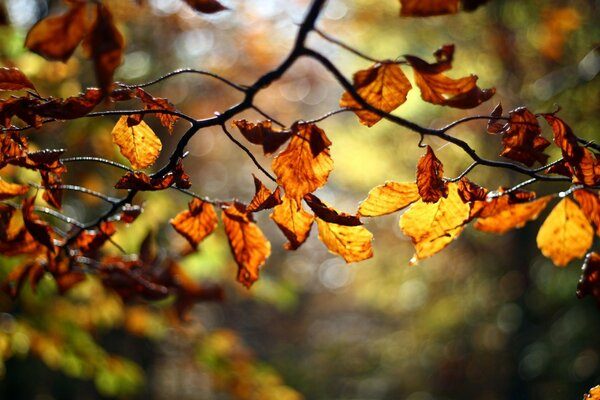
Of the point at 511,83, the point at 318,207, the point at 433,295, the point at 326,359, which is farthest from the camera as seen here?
the point at 326,359

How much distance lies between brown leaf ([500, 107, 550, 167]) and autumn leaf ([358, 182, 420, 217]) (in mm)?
117

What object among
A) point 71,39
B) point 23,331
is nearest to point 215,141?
point 23,331

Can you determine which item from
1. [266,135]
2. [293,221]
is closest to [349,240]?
[293,221]

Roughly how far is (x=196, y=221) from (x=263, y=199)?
0.19 meters

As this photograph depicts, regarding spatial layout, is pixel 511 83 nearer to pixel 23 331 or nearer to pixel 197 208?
pixel 23 331

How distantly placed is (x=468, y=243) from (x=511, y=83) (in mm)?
1308

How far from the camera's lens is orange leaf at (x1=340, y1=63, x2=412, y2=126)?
0.61m

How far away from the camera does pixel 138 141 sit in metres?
0.77

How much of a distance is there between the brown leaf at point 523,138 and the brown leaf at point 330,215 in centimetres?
19

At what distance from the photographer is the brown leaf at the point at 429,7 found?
1.67 feet

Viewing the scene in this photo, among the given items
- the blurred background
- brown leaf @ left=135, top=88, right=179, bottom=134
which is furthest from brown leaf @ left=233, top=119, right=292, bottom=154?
the blurred background

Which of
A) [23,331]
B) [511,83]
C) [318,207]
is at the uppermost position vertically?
[511,83]

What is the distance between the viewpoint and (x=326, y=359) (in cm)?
594

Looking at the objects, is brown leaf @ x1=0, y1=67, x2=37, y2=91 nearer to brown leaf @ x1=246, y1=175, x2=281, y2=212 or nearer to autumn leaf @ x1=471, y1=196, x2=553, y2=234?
brown leaf @ x1=246, y1=175, x2=281, y2=212
